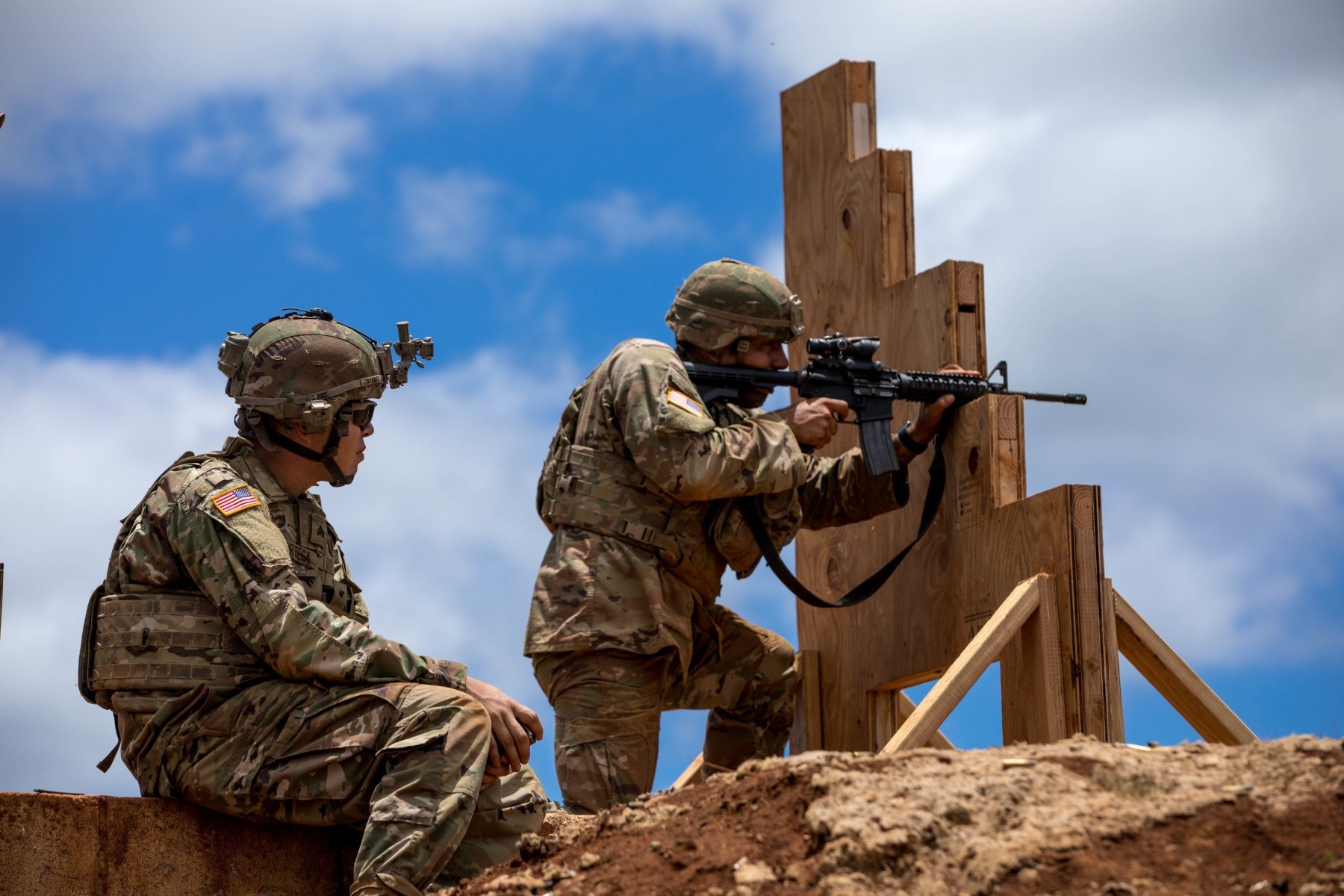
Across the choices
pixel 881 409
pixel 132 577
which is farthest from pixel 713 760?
pixel 132 577

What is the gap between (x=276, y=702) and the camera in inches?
210

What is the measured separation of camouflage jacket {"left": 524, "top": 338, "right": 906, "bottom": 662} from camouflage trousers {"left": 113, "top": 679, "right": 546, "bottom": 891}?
4.84 feet

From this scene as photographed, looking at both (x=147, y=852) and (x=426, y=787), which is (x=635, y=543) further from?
(x=147, y=852)

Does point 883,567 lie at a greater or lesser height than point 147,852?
greater

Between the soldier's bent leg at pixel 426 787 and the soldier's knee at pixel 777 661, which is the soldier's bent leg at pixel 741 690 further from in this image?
the soldier's bent leg at pixel 426 787

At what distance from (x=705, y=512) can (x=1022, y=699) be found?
4.94 ft

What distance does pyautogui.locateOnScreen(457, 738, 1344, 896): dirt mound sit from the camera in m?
3.56

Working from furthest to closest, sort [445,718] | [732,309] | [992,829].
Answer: [732,309] → [445,718] → [992,829]

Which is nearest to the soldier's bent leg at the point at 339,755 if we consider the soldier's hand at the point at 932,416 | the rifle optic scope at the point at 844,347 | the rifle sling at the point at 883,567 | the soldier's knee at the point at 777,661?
the rifle sling at the point at 883,567

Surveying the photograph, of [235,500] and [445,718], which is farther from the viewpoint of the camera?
[235,500]

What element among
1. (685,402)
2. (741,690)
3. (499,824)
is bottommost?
(499,824)

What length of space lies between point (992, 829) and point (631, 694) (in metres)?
3.09

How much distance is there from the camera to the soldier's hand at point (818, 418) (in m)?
A: 7.51

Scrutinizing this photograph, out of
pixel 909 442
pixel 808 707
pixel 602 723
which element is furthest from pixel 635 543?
pixel 808 707
